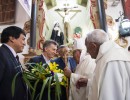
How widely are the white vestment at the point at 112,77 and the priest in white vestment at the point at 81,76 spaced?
1.15 feet

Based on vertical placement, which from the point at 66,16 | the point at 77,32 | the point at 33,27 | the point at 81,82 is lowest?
the point at 81,82

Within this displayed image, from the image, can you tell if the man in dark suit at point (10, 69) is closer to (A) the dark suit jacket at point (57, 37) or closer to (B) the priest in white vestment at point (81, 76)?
(B) the priest in white vestment at point (81, 76)

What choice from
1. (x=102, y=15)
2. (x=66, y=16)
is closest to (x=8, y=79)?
(x=102, y=15)

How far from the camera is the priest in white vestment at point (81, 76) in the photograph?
2.37 meters

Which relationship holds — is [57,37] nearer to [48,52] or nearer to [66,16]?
[66,16]

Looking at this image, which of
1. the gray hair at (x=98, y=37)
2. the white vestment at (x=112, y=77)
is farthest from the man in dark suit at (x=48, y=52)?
the white vestment at (x=112, y=77)

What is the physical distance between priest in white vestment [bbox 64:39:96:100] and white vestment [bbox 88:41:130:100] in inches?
13.8

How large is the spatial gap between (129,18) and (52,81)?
508 cm

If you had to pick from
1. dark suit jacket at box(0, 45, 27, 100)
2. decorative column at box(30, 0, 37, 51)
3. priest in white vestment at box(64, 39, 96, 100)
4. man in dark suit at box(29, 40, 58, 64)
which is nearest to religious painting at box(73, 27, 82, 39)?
decorative column at box(30, 0, 37, 51)

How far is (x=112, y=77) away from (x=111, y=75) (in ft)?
0.06

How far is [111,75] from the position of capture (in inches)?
77.2

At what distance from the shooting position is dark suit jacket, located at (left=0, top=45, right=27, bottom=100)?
91.4 inches

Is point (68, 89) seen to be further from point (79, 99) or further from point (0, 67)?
point (0, 67)

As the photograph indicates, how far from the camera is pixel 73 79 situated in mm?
2406
